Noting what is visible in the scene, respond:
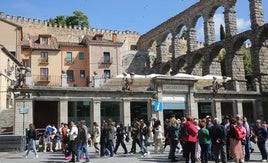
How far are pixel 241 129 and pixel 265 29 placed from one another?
28.3m

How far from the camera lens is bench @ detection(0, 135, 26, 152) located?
18.3m

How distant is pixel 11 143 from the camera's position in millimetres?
18406

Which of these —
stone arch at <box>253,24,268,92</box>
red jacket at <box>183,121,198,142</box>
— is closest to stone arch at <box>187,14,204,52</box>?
stone arch at <box>253,24,268,92</box>

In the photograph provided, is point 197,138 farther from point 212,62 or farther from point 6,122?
point 212,62

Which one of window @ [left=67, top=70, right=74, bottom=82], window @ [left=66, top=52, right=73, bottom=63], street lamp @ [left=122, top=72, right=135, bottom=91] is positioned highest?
window @ [left=66, top=52, right=73, bottom=63]

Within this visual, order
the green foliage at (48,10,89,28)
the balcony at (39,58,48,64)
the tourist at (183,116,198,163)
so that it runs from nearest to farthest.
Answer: the tourist at (183,116,198,163)
the balcony at (39,58,48,64)
the green foliage at (48,10,89,28)

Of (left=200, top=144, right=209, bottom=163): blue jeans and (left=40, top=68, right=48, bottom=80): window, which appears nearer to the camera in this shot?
(left=200, top=144, right=209, bottom=163): blue jeans

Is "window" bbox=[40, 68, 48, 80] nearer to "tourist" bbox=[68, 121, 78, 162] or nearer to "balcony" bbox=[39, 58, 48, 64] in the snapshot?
"balcony" bbox=[39, 58, 48, 64]

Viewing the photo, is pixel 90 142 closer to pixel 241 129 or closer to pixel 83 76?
pixel 241 129

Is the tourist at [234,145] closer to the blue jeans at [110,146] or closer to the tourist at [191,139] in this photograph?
the tourist at [191,139]

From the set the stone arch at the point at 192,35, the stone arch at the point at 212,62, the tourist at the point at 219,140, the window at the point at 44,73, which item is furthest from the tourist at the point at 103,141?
the stone arch at the point at 192,35

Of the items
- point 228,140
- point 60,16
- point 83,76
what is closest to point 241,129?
point 228,140

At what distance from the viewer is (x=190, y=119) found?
11.8 meters

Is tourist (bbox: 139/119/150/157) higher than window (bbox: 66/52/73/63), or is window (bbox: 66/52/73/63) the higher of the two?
window (bbox: 66/52/73/63)
